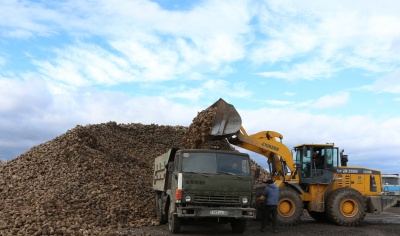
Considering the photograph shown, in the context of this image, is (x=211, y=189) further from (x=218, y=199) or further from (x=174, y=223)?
(x=174, y=223)

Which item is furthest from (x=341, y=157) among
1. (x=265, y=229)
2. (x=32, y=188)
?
(x=32, y=188)

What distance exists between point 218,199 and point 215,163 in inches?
41.3

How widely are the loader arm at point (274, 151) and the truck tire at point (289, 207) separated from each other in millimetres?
1012

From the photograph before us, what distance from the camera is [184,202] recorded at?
12.2m

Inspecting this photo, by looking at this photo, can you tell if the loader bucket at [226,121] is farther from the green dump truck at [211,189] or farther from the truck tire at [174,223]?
the truck tire at [174,223]

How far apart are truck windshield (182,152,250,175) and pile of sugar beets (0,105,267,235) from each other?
9.54 feet

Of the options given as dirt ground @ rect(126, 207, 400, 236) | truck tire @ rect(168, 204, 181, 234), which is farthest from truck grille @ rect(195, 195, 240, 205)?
dirt ground @ rect(126, 207, 400, 236)

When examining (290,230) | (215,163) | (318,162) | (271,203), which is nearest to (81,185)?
(215,163)

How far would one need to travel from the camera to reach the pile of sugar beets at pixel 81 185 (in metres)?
14.3

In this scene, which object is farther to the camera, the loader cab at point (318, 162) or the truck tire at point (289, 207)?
the loader cab at point (318, 162)

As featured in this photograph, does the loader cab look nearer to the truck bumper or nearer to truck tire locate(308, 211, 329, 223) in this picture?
truck tire locate(308, 211, 329, 223)

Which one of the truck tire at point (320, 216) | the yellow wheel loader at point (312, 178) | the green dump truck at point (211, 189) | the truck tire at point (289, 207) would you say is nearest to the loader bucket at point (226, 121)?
the yellow wheel loader at point (312, 178)

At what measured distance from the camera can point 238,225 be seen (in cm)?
1328

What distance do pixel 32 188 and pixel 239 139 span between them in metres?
9.13
